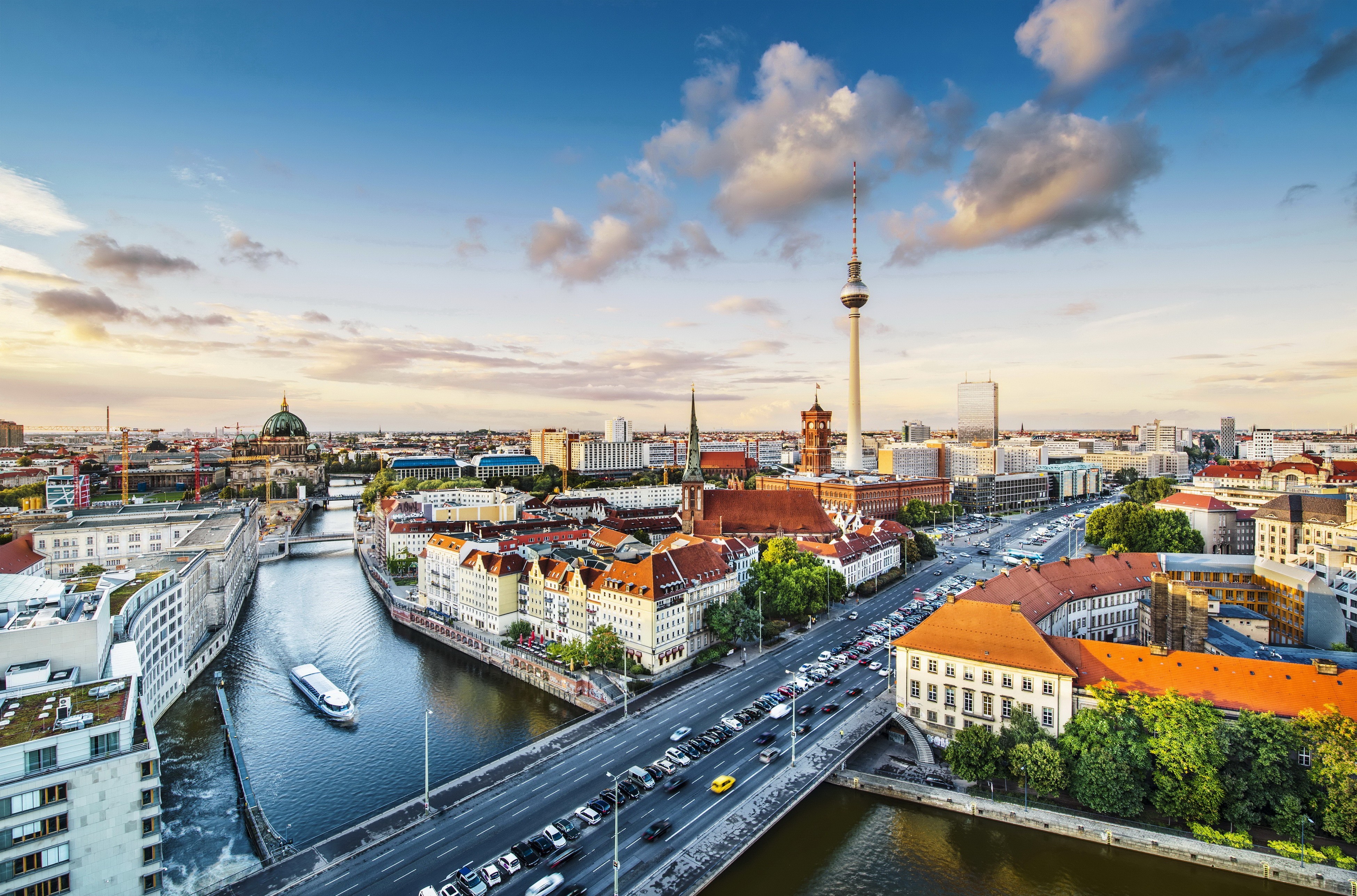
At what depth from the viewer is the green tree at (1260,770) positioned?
Answer: 2489 centimetres

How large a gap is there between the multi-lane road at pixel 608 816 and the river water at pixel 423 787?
275cm

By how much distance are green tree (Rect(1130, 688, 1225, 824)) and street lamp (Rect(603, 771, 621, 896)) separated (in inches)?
835

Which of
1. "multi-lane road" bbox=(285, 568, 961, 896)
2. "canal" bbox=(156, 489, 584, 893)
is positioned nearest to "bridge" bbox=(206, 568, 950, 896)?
"multi-lane road" bbox=(285, 568, 961, 896)

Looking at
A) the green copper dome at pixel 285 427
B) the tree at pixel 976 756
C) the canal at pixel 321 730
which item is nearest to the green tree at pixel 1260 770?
the tree at pixel 976 756

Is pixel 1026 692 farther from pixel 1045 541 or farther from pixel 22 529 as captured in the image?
pixel 22 529

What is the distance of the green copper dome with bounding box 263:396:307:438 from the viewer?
187375 millimetres

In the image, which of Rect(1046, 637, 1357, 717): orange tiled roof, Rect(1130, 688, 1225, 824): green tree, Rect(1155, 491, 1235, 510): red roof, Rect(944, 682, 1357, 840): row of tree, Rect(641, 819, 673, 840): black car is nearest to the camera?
Rect(944, 682, 1357, 840): row of tree

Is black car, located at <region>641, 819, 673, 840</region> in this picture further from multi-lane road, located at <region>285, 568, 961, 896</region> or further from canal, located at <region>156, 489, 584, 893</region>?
canal, located at <region>156, 489, 584, 893</region>

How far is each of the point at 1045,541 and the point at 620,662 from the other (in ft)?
226

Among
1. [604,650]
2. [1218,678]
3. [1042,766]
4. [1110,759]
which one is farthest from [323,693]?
[1218,678]

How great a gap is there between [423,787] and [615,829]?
12835 millimetres

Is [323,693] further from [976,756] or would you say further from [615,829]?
[976,756]

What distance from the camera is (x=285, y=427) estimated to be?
18912 centimetres

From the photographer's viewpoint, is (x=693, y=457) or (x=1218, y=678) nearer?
(x=1218, y=678)
